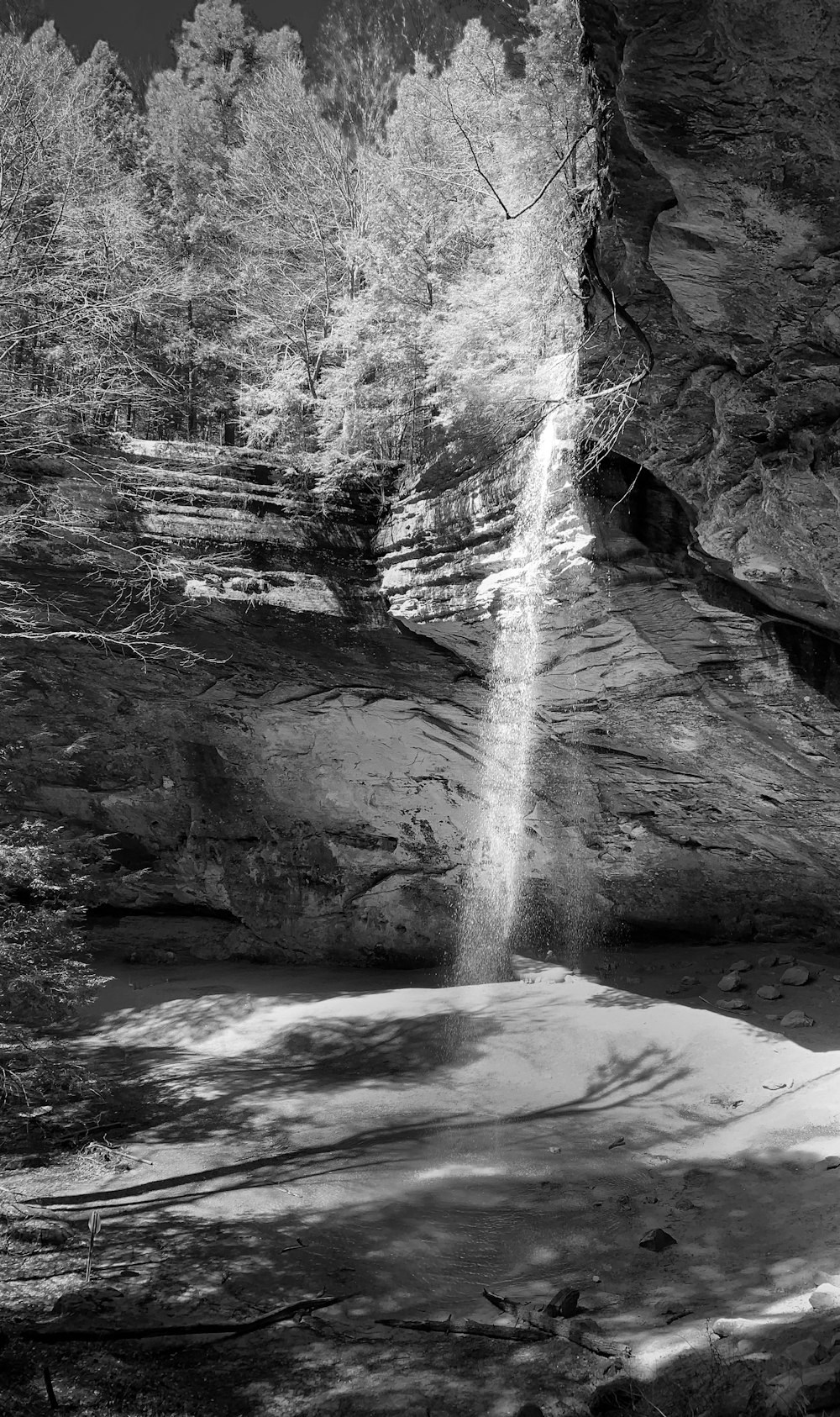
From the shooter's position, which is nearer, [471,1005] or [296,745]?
[471,1005]

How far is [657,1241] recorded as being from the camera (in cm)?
571

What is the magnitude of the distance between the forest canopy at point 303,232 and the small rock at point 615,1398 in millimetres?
5578

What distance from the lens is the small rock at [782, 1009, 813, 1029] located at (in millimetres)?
9039

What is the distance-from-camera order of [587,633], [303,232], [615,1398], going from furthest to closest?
[303,232] → [587,633] → [615,1398]

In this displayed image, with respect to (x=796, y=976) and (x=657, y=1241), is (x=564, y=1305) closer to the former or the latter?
(x=657, y=1241)

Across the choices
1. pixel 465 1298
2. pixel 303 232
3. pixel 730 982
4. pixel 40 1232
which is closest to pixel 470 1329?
pixel 465 1298

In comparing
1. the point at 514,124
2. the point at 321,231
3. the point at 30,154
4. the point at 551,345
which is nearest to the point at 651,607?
the point at 551,345

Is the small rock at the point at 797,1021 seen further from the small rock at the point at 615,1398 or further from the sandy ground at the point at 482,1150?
the small rock at the point at 615,1398

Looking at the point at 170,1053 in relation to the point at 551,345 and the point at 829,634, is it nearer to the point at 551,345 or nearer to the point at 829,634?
the point at 829,634

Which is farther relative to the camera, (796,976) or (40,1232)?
(796,976)

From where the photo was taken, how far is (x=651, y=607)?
8.39m

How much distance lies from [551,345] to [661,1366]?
8.50 m

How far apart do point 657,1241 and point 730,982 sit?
16.1 ft

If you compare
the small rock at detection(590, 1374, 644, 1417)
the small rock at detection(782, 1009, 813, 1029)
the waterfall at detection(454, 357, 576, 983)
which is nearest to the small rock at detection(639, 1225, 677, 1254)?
the small rock at detection(590, 1374, 644, 1417)
